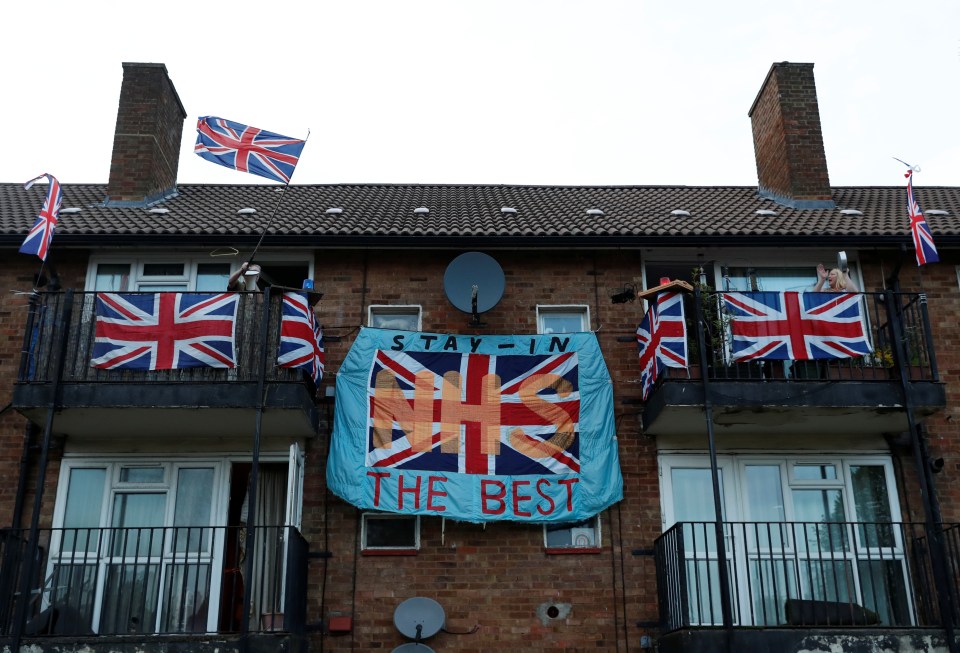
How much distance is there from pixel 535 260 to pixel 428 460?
3.14m

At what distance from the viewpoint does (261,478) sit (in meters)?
12.3

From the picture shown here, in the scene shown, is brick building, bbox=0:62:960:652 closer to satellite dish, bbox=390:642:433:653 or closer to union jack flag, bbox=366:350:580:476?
satellite dish, bbox=390:642:433:653

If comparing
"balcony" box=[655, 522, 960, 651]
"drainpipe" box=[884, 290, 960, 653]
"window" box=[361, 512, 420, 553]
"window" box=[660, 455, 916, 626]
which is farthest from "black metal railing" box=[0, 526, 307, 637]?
"drainpipe" box=[884, 290, 960, 653]

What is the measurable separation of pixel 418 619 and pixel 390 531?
3.78 feet

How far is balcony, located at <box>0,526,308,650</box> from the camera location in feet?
34.7

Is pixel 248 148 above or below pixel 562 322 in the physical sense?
above

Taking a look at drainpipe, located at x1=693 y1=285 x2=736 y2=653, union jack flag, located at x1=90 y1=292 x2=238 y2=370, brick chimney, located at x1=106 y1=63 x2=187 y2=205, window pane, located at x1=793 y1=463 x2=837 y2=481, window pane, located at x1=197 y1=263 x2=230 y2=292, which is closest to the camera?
drainpipe, located at x1=693 y1=285 x2=736 y2=653

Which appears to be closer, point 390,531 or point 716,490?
point 716,490

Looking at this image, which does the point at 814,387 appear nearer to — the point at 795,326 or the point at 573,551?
the point at 795,326

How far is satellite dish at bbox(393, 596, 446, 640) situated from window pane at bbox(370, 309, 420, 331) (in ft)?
11.6

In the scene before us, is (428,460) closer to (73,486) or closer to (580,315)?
(580,315)

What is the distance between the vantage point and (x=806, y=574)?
1170 cm

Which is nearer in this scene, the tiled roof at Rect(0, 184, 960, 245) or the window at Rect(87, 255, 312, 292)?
the tiled roof at Rect(0, 184, 960, 245)

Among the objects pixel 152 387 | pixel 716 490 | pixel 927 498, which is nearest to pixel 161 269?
pixel 152 387
